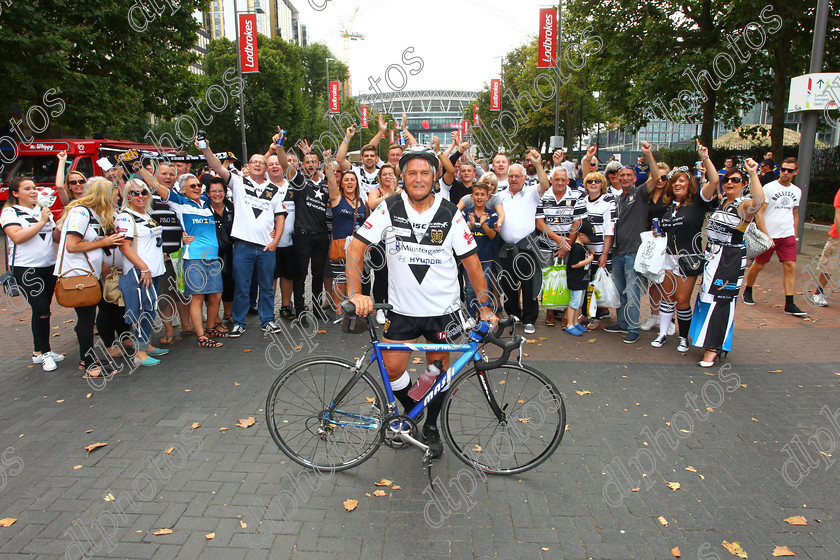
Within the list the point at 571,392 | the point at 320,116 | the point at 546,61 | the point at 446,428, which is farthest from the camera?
the point at 320,116

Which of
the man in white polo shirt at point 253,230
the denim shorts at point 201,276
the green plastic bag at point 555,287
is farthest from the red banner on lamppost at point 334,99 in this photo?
the green plastic bag at point 555,287

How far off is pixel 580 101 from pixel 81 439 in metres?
36.9

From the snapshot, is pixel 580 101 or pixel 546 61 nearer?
pixel 546 61

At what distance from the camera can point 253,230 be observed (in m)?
7.01

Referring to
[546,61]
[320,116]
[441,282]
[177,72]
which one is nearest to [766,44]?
[546,61]

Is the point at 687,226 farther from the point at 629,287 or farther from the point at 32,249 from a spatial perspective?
the point at 32,249

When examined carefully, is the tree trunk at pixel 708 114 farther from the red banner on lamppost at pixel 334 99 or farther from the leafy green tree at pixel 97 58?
the red banner on lamppost at pixel 334 99

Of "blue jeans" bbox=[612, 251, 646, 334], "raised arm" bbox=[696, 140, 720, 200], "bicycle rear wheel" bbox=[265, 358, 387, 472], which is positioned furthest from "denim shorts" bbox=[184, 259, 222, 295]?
"raised arm" bbox=[696, 140, 720, 200]

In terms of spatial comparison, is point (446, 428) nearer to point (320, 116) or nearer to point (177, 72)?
point (177, 72)

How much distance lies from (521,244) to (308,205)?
114 inches

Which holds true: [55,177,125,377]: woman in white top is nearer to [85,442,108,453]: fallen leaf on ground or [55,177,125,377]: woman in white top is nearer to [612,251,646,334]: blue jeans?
[85,442,108,453]: fallen leaf on ground

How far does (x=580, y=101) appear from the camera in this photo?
36.5 metres

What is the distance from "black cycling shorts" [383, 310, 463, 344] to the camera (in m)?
3.85

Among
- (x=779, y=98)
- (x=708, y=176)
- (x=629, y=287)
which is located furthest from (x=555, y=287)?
(x=779, y=98)
